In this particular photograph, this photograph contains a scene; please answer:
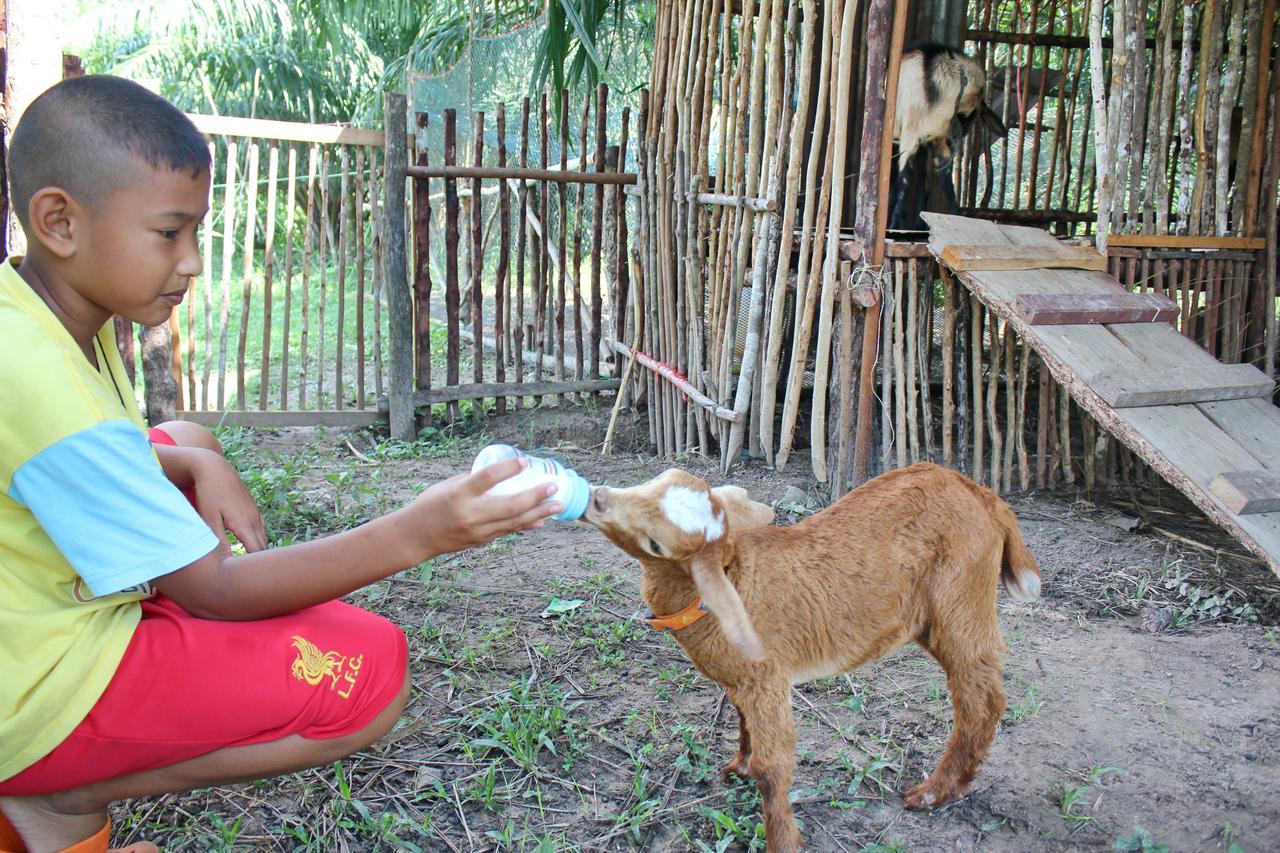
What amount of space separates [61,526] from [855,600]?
1.83 meters

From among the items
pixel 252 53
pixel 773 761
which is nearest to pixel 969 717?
pixel 773 761

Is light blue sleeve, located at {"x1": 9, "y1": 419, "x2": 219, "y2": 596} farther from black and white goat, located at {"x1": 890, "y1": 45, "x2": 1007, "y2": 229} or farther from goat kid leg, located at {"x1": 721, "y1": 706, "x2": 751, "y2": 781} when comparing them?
black and white goat, located at {"x1": 890, "y1": 45, "x2": 1007, "y2": 229}

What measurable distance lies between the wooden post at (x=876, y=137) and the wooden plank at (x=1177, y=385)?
1.24m

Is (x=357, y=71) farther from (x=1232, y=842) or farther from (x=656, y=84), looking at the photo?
(x=1232, y=842)

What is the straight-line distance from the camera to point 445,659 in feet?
10.7

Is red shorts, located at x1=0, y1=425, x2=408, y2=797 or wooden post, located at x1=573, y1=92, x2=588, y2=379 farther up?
wooden post, located at x1=573, y1=92, x2=588, y2=379

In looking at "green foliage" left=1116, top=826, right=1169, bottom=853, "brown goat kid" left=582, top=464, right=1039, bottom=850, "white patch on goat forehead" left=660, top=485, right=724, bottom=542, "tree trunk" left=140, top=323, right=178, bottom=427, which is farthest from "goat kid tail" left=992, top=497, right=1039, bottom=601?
"tree trunk" left=140, top=323, right=178, bottom=427

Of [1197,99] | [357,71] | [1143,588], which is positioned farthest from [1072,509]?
[357,71]

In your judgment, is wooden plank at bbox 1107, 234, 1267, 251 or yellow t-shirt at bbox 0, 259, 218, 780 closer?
yellow t-shirt at bbox 0, 259, 218, 780

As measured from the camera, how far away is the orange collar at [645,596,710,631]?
2.31 metres

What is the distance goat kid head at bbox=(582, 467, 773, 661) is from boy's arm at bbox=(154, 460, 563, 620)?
0.37m

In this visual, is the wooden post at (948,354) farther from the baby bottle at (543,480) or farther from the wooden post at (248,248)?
the wooden post at (248,248)

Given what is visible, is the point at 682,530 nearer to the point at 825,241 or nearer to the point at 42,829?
the point at 42,829

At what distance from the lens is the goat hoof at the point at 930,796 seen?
2621mm
